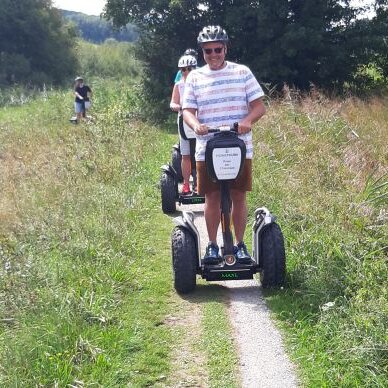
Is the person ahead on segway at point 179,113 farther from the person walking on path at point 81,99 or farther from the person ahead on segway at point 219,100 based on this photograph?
the person walking on path at point 81,99

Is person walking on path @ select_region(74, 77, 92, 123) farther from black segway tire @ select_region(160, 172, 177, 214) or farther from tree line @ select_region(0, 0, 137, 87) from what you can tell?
tree line @ select_region(0, 0, 137, 87)

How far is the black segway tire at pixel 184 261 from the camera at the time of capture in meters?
4.89

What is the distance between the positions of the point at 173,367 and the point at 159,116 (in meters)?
16.2

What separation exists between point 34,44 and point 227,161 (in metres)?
39.8

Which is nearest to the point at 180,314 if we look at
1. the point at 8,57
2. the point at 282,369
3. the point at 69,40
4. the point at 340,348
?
the point at 282,369

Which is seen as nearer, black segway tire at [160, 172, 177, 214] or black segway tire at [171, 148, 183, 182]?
black segway tire at [160, 172, 177, 214]

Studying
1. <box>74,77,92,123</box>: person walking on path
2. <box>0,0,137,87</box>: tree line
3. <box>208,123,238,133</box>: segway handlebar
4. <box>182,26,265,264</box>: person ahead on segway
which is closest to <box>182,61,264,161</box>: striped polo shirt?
<box>182,26,265,264</box>: person ahead on segway

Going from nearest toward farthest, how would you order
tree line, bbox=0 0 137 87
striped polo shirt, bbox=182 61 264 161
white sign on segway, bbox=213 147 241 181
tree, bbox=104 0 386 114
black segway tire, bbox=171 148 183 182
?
white sign on segway, bbox=213 147 241 181 < striped polo shirt, bbox=182 61 264 161 < black segway tire, bbox=171 148 183 182 < tree, bbox=104 0 386 114 < tree line, bbox=0 0 137 87

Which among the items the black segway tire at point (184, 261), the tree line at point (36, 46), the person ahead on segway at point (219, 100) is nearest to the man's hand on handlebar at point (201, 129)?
the person ahead on segway at point (219, 100)

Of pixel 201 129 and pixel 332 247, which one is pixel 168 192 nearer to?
pixel 201 129

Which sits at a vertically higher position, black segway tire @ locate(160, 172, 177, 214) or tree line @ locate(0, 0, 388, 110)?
tree line @ locate(0, 0, 388, 110)

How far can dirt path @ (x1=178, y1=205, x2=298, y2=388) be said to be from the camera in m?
3.74

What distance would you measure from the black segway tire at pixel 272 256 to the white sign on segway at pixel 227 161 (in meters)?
0.59

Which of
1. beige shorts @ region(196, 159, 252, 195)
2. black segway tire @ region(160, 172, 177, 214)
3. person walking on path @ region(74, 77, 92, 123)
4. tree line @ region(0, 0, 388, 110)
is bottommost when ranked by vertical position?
black segway tire @ region(160, 172, 177, 214)
